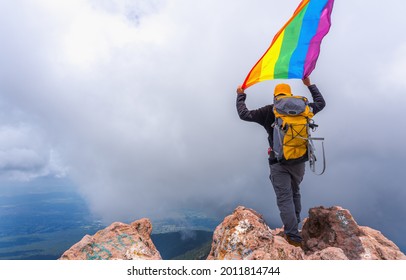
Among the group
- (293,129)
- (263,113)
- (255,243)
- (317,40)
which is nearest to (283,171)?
(293,129)

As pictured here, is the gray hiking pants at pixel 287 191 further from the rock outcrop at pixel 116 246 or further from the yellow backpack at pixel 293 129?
the rock outcrop at pixel 116 246

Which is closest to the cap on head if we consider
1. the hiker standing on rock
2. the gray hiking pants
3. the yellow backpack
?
the hiker standing on rock

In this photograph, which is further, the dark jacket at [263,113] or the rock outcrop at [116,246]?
the dark jacket at [263,113]

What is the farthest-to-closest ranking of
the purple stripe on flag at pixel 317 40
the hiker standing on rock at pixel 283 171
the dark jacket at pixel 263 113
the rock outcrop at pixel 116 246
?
1. the purple stripe on flag at pixel 317 40
2. the dark jacket at pixel 263 113
3. the hiker standing on rock at pixel 283 171
4. the rock outcrop at pixel 116 246

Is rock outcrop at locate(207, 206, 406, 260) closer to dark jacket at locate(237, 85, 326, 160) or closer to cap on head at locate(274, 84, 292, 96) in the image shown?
dark jacket at locate(237, 85, 326, 160)

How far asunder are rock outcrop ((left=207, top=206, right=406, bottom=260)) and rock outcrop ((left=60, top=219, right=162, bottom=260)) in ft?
6.68

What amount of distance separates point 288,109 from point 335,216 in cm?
410

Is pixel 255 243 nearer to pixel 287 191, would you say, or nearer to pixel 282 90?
pixel 287 191

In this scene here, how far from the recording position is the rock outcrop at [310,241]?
6449 millimetres

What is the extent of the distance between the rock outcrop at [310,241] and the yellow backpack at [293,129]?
86.3 inches

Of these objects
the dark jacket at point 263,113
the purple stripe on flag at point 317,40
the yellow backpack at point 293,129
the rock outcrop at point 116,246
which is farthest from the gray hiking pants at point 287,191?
the rock outcrop at point 116,246

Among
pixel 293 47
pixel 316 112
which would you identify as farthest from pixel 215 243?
pixel 293 47

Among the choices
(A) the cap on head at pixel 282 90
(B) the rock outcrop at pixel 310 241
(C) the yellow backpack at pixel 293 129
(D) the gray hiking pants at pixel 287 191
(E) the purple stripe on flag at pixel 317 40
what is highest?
(E) the purple stripe on flag at pixel 317 40

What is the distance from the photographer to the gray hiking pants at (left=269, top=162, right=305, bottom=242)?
786cm
